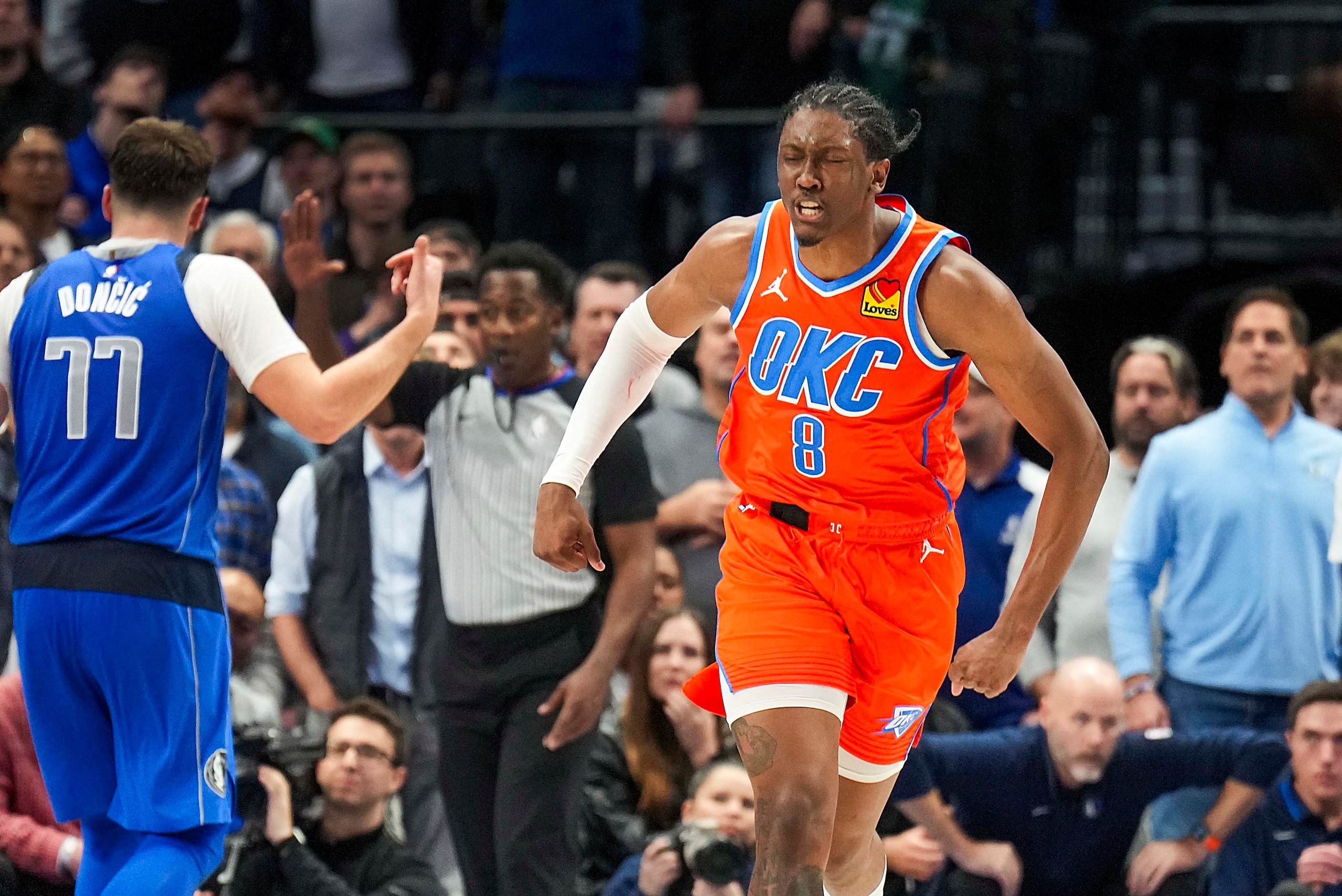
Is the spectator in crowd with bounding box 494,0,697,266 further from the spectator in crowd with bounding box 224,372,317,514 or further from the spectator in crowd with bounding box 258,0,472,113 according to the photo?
the spectator in crowd with bounding box 224,372,317,514

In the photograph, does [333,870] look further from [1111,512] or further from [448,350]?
[1111,512]

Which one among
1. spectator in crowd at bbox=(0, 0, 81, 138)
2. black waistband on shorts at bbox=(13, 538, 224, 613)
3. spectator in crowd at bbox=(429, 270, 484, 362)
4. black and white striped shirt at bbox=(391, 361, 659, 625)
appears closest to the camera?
black waistband on shorts at bbox=(13, 538, 224, 613)

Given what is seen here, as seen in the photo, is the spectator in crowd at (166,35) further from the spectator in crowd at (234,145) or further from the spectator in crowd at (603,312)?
the spectator in crowd at (603,312)

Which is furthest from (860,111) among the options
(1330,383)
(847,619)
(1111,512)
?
(1330,383)

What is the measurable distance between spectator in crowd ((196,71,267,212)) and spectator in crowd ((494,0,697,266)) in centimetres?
114

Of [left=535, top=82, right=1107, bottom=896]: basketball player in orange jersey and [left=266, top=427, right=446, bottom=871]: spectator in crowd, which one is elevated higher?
[left=535, top=82, right=1107, bottom=896]: basketball player in orange jersey

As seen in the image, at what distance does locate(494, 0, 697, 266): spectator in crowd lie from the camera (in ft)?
28.0

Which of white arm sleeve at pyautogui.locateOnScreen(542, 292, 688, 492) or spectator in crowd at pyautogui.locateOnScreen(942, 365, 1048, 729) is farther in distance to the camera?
spectator in crowd at pyautogui.locateOnScreen(942, 365, 1048, 729)

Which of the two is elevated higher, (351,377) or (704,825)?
(351,377)

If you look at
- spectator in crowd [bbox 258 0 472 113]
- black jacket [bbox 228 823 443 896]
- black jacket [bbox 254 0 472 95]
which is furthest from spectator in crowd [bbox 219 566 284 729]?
black jacket [bbox 254 0 472 95]

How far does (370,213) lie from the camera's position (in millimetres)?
7977

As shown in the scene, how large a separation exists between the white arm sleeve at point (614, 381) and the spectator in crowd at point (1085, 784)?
2.17 meters

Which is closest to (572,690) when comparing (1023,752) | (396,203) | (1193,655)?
(1023,752)

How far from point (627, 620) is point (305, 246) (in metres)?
1.32
